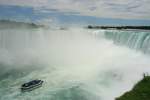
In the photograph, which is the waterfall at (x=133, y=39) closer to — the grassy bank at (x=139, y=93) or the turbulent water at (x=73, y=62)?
the turbulent water at (x=73, y=62)

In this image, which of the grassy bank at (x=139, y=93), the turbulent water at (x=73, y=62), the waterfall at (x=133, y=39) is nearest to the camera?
the grassy bank at (x=139, y=93)

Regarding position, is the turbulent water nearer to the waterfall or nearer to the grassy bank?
the waterfall

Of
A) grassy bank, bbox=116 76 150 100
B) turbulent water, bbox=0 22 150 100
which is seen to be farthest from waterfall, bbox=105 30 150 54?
grassy bank, bbox=116 76 150 100

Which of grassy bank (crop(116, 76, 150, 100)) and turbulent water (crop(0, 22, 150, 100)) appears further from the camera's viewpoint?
turbulent water (crop(0, 22, 150, 100))

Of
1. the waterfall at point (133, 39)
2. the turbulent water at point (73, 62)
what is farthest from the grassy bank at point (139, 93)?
the waterfall at point (133, 39)

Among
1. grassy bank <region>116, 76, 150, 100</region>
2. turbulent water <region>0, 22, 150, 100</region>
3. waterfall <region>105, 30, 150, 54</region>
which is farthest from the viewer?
waterfall <region>105, 30, 150, 54</region>

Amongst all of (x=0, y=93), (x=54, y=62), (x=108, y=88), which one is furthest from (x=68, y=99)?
(x=54, y=62)

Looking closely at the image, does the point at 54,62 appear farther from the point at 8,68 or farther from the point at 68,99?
the point at 68,99

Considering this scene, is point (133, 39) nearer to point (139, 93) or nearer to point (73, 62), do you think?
point (73, 62)

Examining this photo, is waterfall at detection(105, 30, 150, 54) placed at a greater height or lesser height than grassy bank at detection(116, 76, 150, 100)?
greater
